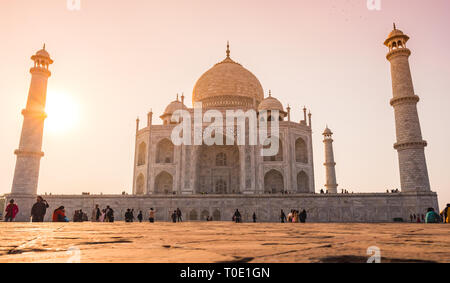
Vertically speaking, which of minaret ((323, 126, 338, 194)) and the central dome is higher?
the central dome

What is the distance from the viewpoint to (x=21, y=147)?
66.0 ft

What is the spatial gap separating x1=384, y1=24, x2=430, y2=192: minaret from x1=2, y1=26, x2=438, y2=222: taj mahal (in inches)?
2.0

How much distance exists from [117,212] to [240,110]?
11.4m

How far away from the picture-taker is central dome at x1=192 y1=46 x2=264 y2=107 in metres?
29.8

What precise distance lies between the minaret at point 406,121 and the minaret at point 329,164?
10.9 metres

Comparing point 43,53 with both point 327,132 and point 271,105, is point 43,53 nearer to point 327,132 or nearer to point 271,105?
point 271,105

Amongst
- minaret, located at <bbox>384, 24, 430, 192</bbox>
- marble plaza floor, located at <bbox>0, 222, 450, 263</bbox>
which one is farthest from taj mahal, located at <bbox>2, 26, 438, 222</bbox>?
marble plaza floor, located at <bbox>0, 222, 450, 263</bbox>

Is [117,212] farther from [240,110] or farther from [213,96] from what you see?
[213,96]

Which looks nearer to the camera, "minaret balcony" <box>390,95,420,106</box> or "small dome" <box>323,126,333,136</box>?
"minaret balcony" <box>390,95,420,106</box>

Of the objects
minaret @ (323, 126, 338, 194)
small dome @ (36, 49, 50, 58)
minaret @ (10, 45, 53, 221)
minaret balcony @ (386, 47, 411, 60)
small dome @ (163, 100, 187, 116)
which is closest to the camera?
minaret balcony @ (386, 47, 411, 60)

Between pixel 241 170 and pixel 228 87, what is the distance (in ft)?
30.8

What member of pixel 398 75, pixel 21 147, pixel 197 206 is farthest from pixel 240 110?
pixel 21 147

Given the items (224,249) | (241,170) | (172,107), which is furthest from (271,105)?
(224,249)

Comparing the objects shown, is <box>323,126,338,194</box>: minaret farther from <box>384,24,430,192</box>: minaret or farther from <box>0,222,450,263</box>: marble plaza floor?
<box>0,222,450,263</box>: marble plaza floor
